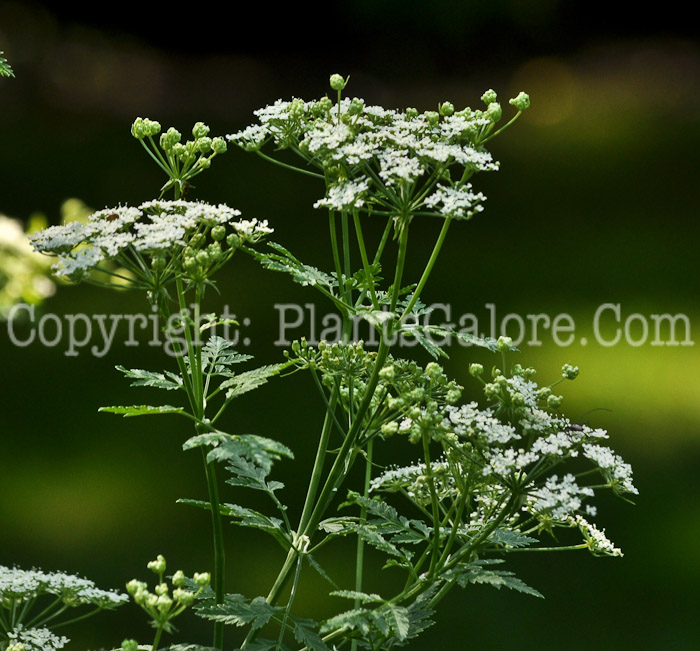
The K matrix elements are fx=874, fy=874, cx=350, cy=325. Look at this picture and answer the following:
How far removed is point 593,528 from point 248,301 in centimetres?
249

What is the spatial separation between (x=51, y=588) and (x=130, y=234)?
0.47 metres

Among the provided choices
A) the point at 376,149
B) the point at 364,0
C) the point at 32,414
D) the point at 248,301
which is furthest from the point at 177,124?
the point at 376,149

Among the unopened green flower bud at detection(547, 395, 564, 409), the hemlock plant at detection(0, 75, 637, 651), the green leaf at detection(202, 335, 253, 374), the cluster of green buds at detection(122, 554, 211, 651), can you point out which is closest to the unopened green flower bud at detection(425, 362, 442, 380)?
the hemlock plant at detection(0, 75, 637, 651)

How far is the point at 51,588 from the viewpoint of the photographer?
3.56 ft

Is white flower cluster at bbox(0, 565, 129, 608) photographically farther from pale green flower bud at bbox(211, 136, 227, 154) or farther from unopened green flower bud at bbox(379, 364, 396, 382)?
pale green flower bud at bbox(211, 136, 227, 154)

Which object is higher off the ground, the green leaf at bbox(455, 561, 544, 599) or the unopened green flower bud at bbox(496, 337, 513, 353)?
the unopened green flower bud at bbox(496, 337, 513, 353)

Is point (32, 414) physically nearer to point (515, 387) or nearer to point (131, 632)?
point (131, 632)

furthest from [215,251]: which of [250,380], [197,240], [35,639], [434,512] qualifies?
[35,639]

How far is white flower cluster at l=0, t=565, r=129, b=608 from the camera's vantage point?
1.07 meters

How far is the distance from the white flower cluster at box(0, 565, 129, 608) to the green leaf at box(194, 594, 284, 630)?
152mm

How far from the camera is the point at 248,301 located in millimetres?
3480

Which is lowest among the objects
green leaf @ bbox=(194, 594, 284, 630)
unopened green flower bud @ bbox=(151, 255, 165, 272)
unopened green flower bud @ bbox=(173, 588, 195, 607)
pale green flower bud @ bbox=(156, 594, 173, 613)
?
green leaf @ bbox=(194, 594, 284, 630)

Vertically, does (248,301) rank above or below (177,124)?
below

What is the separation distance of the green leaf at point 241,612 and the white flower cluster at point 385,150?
461 millimetres
